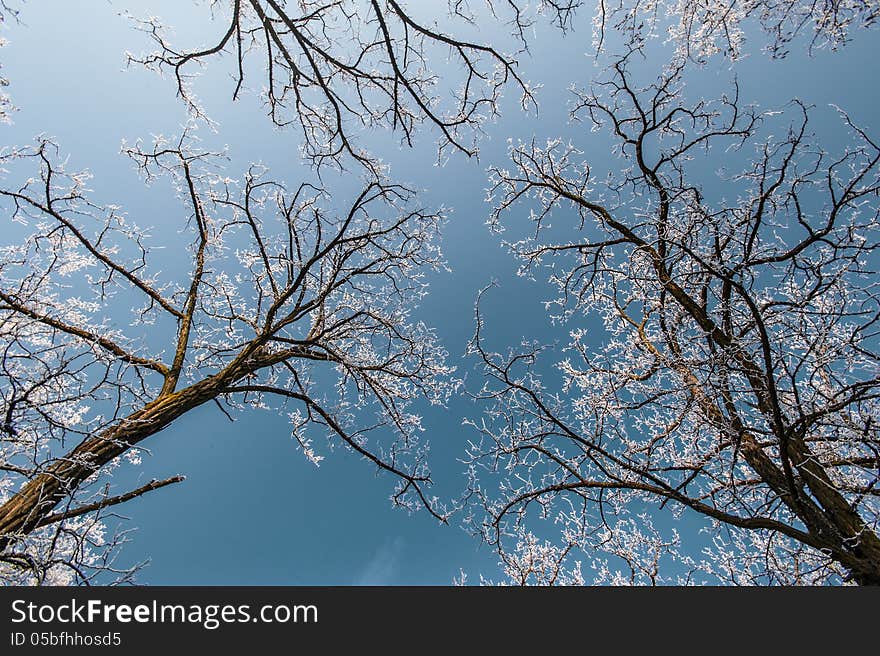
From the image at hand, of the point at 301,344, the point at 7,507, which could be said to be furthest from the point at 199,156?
the point at 7,507

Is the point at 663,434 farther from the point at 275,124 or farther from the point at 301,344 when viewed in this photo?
the point at 275,124

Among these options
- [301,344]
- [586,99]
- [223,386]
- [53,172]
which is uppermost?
[586,99]

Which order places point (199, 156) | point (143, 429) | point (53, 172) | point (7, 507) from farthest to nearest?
point (199, 156)
point (53, 172)
point (143, 429)
point (7, 507)

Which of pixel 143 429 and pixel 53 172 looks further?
pixel 53 172

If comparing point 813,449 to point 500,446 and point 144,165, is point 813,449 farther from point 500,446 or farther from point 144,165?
point 144,165

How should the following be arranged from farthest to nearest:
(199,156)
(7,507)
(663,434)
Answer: (663,434) → (199,156) → (7,507)

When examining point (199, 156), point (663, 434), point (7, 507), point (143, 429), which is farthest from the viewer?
point (663, 434)

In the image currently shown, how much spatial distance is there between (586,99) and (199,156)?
470 cm

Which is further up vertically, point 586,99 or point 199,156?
point 586,99

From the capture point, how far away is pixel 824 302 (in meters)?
3.89

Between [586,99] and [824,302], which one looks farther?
[586,99]

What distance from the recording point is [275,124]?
454cm

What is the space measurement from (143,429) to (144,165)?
9.73ft

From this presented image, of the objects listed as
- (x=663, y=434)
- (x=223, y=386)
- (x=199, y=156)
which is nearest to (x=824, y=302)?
(x=663, y=434)
